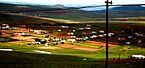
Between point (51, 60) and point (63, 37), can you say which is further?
point (63, 37)

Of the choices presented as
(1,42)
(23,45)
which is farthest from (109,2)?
(1,42)

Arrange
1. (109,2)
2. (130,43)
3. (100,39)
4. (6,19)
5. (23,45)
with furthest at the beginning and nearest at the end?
1. (6,19)
2. (100,39)
3. (130,43)
4. (23,45)
5. (109,2)

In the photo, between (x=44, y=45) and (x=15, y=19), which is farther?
(x=15, y=19)

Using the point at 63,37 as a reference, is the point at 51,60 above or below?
above

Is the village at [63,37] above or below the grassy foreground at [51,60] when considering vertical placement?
below

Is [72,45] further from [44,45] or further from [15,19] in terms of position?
[15,19]

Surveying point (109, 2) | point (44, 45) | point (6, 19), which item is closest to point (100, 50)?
point (44, 45)

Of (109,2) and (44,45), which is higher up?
(109,2)

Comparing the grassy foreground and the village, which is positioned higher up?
the grassy foreground

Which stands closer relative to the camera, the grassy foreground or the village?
the grassy foreground

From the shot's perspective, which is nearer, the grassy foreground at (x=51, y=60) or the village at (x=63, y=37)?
the grassy foreground at (x=51, y=60)

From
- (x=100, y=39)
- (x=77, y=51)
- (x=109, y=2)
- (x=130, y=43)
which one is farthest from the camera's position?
(x=100, y=39)
